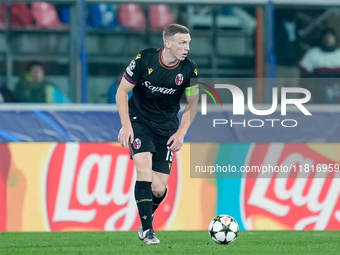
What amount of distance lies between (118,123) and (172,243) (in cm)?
242

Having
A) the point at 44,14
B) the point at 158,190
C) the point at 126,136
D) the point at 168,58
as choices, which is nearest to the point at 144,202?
the point at 158,190

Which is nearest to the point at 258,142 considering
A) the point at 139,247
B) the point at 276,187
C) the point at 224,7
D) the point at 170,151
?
the point at 276,187

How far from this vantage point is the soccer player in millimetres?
5477

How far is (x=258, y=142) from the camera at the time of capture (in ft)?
26.2

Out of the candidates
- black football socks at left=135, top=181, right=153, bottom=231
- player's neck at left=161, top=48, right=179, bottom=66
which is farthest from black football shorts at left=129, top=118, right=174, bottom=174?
player's neck at left=161, top=48, right=179, bottom=66

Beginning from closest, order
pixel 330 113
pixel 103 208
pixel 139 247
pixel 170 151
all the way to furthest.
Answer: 1. pixel 139 247
2. pixel 170 151
3. pixel 103 208
4. pixel 330 113

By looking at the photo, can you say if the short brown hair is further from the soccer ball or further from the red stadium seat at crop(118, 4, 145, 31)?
the red stadium seat at crop(118, 4, 145, 31)

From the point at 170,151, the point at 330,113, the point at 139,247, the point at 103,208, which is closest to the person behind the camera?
the point at 139,247

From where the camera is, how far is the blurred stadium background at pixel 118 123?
766 centimetres

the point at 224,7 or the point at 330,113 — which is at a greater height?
the point at 224,7

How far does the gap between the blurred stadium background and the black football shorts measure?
198 centimetres

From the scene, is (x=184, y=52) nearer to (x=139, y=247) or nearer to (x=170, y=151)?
(x=170, y=151)

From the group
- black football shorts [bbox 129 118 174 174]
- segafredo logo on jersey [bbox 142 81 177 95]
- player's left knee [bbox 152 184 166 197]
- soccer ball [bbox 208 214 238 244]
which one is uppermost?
segafredo logo on jersey [bbox 142 81 177 95]

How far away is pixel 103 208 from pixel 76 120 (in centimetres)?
108
